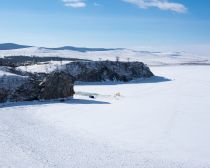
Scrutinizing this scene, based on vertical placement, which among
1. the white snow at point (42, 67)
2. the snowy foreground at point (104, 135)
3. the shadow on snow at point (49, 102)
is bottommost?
the snowy foreground at point (104, 135)

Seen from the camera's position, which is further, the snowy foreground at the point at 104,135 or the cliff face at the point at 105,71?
the cliff face at the point at 105,71

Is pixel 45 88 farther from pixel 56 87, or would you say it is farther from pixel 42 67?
pixel 42 67

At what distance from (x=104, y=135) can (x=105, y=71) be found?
128 ft

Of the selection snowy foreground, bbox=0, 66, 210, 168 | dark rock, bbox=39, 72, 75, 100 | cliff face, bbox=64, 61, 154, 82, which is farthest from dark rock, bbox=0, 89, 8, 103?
cliff face, bbox=64, 61, 154, 82

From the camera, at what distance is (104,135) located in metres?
20.3

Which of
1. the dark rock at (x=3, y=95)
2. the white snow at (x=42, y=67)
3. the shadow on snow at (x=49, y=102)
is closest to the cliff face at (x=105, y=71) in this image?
the white snow at (x=42, y=67)

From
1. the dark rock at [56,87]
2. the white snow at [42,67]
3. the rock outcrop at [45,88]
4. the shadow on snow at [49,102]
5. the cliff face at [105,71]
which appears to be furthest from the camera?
the cliff face at [105,71]

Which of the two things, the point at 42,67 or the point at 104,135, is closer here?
the point at 104,135

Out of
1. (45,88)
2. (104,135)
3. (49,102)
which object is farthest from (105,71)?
(104,135)

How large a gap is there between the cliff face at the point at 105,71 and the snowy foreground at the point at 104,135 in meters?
24.9

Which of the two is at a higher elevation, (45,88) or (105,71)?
(105,71)

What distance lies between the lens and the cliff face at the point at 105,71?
185ft

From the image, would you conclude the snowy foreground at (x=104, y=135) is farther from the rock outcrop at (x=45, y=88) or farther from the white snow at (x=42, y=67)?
the white snow at (x=42, y=67)

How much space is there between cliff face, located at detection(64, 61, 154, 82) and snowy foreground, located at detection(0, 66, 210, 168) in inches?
981
